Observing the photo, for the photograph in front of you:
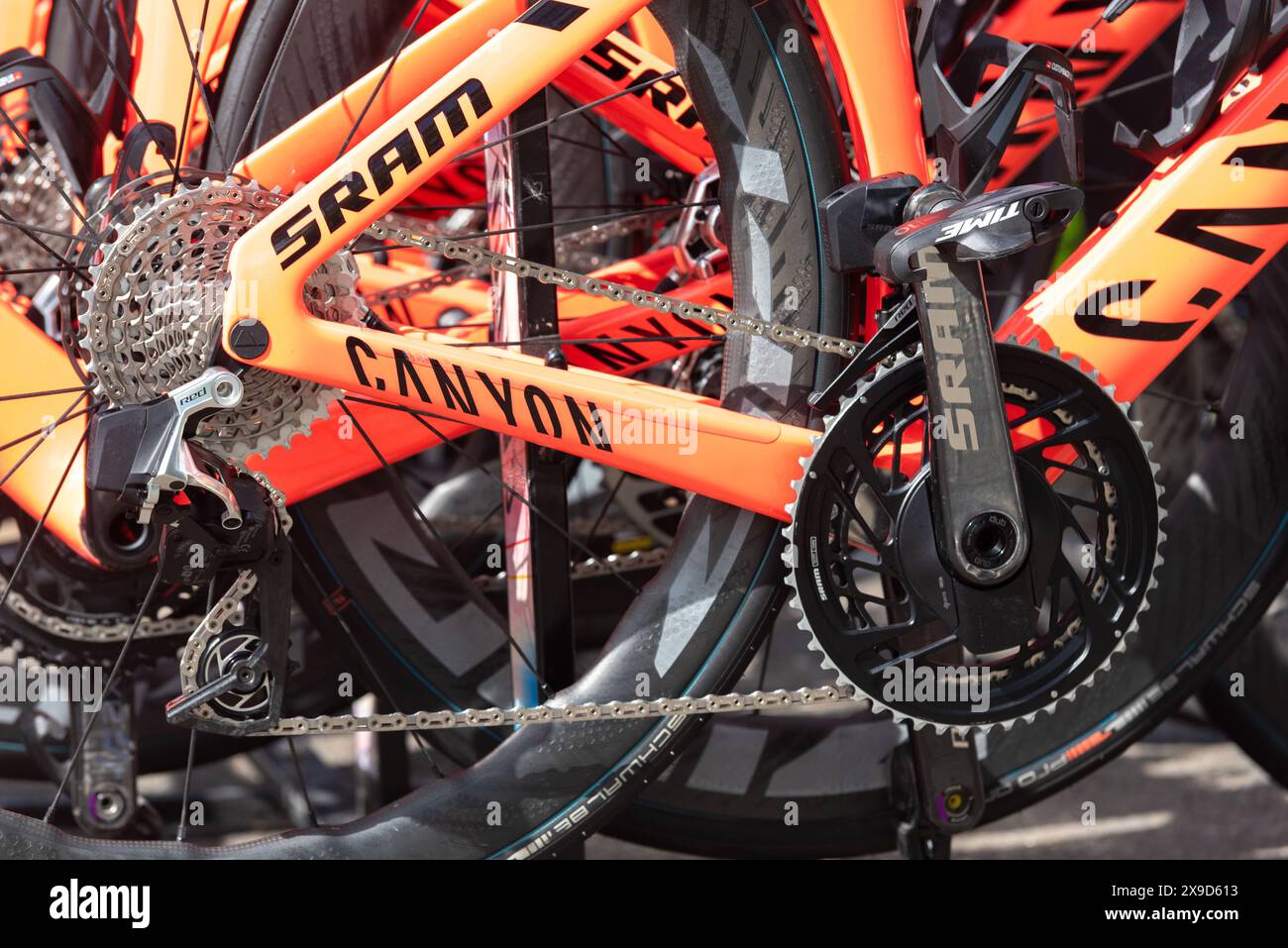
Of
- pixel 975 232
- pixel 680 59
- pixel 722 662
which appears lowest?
pixel 722 662

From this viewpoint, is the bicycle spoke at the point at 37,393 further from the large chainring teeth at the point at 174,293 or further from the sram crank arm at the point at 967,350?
the sram crank arm at the point at 967,350

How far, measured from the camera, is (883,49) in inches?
64.9

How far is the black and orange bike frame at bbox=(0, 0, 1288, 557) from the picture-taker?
1.52m

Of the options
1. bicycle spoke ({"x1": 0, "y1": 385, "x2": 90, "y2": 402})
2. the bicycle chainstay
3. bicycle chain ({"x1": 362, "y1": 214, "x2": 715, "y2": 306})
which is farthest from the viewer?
bicycle chain ({"x1": 362, "y1": 214, "x2": 715, "y2": 306})

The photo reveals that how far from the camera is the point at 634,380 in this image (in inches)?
68.5

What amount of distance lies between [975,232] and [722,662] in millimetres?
556

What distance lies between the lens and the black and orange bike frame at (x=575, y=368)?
1.52m
